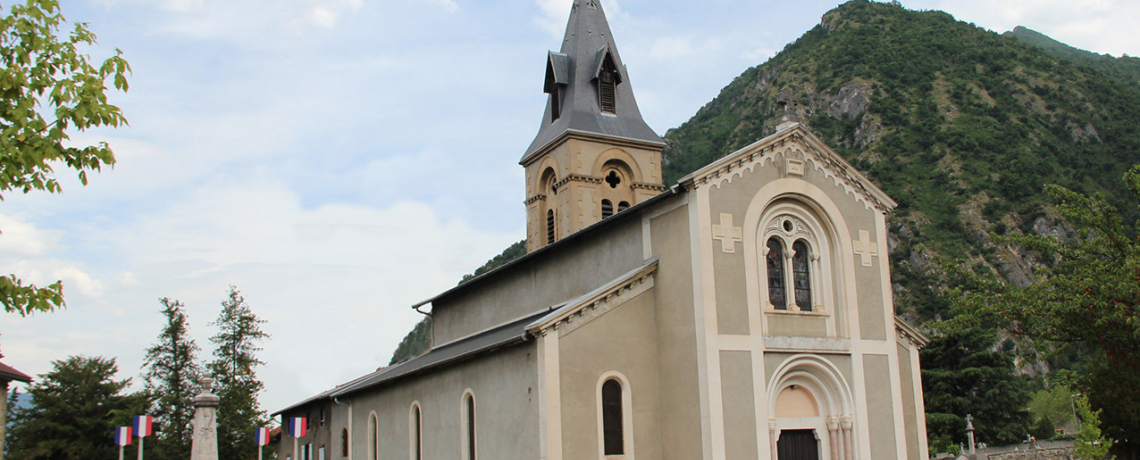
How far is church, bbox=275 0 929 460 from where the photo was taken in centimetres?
2020

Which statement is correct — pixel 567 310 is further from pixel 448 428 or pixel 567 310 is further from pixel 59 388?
pixel 59 388

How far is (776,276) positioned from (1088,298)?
10182mm

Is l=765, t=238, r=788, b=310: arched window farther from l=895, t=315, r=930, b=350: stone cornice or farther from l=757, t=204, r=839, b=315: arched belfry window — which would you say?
l=895, t=315, r=930, b=350: stone cornice

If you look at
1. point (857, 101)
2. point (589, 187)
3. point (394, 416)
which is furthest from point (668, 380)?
point (857, 101)

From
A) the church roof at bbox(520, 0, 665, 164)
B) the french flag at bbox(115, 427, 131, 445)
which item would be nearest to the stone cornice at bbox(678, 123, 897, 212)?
the church roof at bbox(520, 0, 665, 164)

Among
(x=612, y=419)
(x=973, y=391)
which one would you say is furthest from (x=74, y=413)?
(x=973, y=391)

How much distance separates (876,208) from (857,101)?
295ft

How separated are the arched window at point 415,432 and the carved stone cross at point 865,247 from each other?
12.6 m

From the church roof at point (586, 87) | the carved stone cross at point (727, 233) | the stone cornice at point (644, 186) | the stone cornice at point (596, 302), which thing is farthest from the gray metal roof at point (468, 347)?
the church roof at point (586, 87)

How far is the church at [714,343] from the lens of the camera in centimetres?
2020

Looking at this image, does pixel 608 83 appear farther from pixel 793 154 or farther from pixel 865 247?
pixel 865 247

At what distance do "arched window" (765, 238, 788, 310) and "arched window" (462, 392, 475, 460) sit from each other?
7715mm

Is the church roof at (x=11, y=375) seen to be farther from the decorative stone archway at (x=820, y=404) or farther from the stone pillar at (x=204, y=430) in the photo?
the decorative stone archway at (x=820, y=404)

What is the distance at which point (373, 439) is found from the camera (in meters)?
28.8
